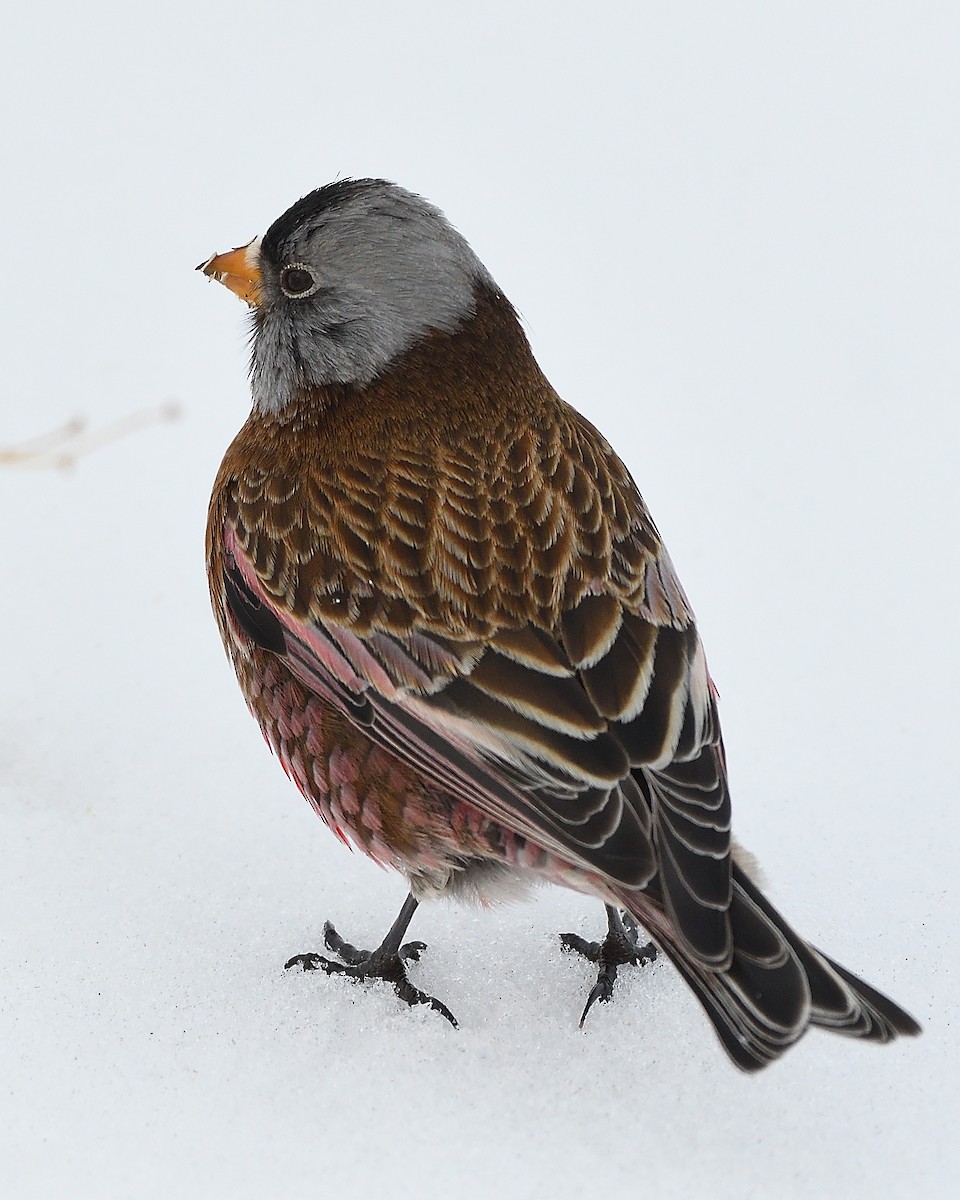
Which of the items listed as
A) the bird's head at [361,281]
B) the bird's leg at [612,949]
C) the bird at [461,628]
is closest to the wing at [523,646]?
the bird at [461,628]

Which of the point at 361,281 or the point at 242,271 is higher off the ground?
the point at 361,281

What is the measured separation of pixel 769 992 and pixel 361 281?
7.29 ft

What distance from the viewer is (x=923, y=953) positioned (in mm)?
3967

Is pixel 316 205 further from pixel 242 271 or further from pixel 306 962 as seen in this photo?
pixel 306 962

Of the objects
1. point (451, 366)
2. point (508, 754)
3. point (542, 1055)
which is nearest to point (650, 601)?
point (508, 754)

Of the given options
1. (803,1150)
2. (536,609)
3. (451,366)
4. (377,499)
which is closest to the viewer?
(803,1150)

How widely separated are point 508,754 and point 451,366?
1.27m

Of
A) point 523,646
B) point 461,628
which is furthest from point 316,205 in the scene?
point 523,646

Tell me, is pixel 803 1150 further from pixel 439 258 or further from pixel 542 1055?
pixel 439 258

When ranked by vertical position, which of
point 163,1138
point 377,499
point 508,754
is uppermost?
point 377,499

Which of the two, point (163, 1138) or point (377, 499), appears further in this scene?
point (377, 499)

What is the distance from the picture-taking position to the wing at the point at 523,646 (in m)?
3.21

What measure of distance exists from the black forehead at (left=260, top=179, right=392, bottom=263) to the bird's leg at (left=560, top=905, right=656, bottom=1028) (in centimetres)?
211

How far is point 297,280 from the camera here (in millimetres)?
4191
